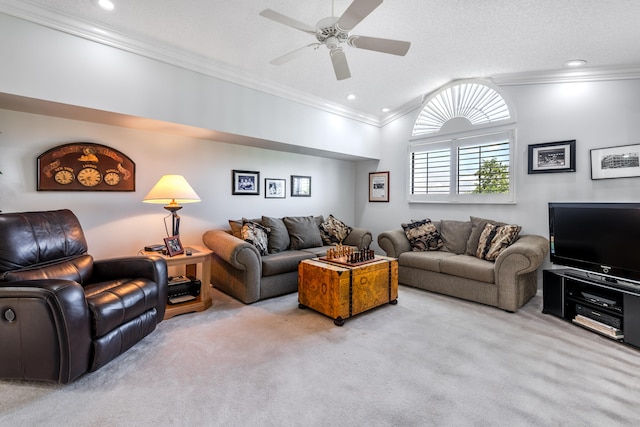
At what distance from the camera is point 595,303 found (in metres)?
2.74

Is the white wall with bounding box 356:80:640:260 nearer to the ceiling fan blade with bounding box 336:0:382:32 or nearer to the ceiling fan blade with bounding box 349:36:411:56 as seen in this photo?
the ceiling fan blade with bounding box 349:36:411:56

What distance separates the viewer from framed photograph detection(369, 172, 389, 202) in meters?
5.50

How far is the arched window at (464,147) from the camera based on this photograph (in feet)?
13.6

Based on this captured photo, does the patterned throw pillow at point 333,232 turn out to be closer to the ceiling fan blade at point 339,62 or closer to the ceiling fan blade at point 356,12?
the ceiling fan blade at point 339,62

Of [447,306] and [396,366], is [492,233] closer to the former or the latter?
[447,306]

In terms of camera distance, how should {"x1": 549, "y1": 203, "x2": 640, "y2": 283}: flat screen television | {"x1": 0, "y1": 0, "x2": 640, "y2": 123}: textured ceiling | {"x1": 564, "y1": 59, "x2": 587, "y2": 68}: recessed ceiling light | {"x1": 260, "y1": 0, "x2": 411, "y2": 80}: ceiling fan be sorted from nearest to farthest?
{"x1": 260, "y1": 0, "x2": 411, "y2": 80}: ceiling fan < {"x1": 0, "y1": 0, "x2": 640, "y2": 123}: textured ceiling < {"x1": 549, "y1": 203, "x2": 640, "y2": 283}: flat screen television < {"x1": 564, "y1": 59, "x2": 587, "y2": 68}: recessed ceiling light

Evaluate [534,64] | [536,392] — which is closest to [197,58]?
[534,64]

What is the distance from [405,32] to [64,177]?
3723mm

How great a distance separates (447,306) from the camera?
133 inches

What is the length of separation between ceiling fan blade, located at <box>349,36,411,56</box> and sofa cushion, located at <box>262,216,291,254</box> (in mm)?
2503

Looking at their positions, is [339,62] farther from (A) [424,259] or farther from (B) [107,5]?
(A) [424,259]

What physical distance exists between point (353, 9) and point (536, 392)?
2.70 meters

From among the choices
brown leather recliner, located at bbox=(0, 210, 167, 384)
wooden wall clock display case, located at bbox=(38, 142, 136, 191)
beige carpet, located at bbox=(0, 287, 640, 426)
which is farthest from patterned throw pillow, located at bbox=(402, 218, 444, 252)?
wooden wall clock display case, located at bbox=(38, 142, 136, 191)

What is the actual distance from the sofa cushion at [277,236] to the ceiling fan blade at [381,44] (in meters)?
2.50
